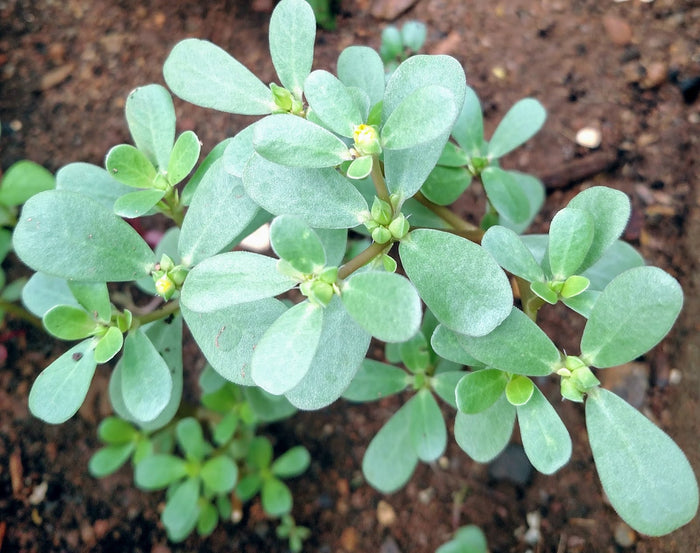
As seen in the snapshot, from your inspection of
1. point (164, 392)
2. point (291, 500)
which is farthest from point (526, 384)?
point (291, 500)

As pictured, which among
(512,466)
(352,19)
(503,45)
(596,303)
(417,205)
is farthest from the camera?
(352,19)

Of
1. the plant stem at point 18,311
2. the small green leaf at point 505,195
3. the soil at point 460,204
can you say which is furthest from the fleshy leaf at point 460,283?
the plant stem at point 18,311

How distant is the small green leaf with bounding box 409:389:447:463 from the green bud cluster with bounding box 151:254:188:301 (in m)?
0.61

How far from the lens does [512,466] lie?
66.1 inches

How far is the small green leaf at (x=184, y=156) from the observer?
103cm

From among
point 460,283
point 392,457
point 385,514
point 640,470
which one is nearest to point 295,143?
point 460,283

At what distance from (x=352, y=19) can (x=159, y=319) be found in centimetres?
148

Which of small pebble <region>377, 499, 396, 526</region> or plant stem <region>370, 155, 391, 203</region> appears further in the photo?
small pebble <region>377, 499, 396, 526</region>

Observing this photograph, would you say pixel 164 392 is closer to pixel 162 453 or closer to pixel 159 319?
pixel 159 319

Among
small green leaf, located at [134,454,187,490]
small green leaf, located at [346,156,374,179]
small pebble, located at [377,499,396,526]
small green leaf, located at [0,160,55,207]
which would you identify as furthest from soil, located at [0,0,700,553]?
small green leaf, located at [346,156,374,179]

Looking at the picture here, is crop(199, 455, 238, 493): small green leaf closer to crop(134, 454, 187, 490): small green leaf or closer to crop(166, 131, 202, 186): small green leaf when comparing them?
crop(134, 454, 187, 490): small green leaf

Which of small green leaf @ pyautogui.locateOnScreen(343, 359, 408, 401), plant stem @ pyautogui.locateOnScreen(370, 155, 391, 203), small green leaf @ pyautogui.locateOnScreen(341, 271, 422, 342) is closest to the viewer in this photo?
small green leaf @ pyautogui.locateOnScreen(341, 271, 422, 342)

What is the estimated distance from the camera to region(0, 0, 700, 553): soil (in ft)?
5.35

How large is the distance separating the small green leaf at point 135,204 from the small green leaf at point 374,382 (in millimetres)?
605
